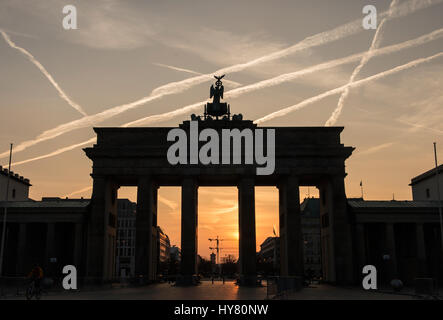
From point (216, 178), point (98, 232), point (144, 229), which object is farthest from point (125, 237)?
point (216, 178)

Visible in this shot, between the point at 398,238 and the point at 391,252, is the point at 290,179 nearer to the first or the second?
the point at 391,252

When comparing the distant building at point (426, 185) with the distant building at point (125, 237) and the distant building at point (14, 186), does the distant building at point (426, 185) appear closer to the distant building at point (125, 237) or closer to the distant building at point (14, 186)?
the distant building at point (14, 186)

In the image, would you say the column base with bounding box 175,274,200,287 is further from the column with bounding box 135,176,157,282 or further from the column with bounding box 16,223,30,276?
the column with bounding box 16,223,30,276

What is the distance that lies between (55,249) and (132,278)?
46.8ft

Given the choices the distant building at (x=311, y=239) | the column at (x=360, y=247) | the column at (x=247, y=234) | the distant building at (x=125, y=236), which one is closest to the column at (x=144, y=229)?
the column at (x=247, y=234)

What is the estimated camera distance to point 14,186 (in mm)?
87750

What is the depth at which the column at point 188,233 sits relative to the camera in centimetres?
6059

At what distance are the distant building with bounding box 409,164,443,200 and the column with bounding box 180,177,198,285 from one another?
4283 cm

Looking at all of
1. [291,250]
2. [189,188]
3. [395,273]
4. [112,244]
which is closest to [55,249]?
[112,244]

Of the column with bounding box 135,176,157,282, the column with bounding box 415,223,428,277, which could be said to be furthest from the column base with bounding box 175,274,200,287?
the column with bounding box 415,223,428,277

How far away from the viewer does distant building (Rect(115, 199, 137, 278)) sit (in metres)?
144

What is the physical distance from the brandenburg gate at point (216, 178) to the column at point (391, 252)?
4810mm
